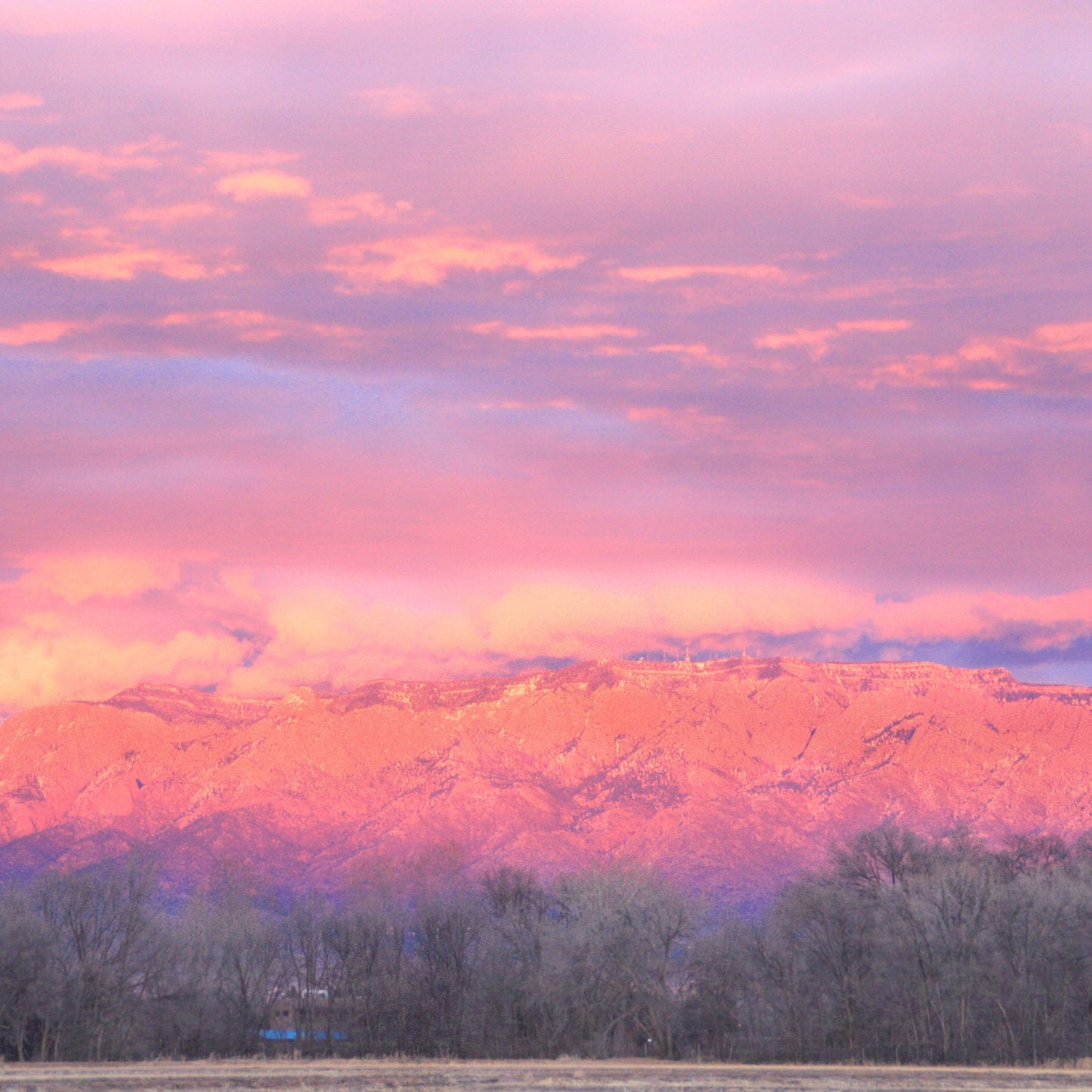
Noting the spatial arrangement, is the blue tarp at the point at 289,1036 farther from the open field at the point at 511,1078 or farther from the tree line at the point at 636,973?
the open field at the point at 511,1078

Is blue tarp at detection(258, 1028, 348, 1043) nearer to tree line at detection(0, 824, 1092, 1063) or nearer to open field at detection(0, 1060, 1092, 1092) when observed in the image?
tree line at detection(0, 824, 1092, 1063)

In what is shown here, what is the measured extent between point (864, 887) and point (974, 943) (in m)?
11.5

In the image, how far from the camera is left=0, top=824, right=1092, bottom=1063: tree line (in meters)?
86.3

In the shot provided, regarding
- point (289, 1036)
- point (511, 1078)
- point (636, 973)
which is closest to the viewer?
point (511, 1078)

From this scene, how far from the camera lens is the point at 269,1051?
10388 centimetres

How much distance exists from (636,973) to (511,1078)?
3403cm

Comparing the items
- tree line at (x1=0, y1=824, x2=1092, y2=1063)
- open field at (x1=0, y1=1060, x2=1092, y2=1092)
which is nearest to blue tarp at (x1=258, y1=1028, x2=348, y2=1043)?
tree line at (x1=0, y1=824, x2=1092, y2=1063)

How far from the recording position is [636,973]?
94250 millimetres

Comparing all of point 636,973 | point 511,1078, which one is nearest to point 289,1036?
point 636,973

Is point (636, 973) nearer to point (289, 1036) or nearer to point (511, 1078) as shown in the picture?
point (511, 1078)

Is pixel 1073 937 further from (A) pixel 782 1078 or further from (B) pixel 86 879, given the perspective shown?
(B) pixel 86 879

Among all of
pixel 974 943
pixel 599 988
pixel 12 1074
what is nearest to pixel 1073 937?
pixel 974 943

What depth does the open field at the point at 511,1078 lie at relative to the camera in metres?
55.3

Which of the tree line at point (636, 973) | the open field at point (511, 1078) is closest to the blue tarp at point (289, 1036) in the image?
the tree line at point (636, 973)
